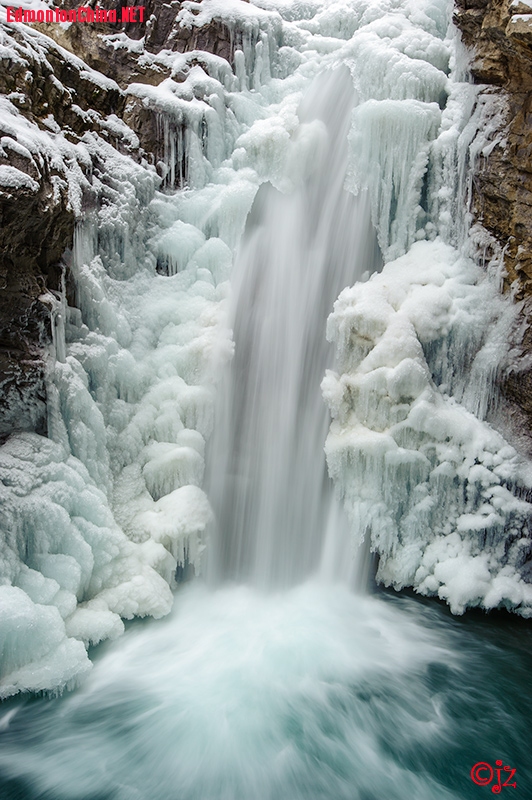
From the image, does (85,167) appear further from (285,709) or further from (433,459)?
(285,709)

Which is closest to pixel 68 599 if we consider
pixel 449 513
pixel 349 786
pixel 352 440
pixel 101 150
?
pixel 349 786

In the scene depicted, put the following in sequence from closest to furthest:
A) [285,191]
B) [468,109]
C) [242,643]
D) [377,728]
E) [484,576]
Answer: [377,728] < [242,643] < [484,576] < [468,109] < [285,191]

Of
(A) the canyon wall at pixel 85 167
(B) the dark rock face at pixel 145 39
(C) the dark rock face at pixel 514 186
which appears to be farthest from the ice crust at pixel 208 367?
(B) the dark rock face at pixel 145 39

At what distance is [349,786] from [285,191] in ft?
21.2

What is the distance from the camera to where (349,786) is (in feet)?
12.1

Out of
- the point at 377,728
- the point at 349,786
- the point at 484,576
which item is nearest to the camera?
the point at 349,786

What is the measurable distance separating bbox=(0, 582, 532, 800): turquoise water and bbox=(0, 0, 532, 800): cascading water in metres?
0.02

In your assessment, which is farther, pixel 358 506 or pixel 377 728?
pixel 358 506

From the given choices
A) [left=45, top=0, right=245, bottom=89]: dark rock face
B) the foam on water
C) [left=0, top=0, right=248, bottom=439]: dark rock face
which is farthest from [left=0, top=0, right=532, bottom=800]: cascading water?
[left=45, top=0, right=245, bottom=89]: dark rock face

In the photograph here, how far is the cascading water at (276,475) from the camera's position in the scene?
13.2 feet

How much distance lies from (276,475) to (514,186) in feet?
12.8

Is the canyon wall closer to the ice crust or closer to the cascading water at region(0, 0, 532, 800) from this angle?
the ice crust

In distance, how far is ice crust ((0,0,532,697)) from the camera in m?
4.67

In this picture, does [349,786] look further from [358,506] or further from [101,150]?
[101,150]
